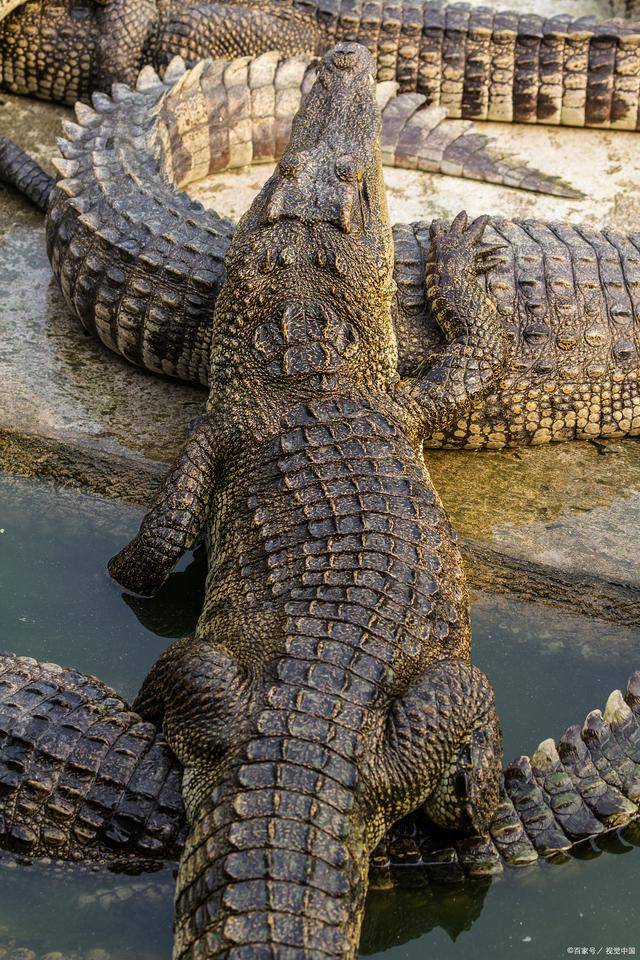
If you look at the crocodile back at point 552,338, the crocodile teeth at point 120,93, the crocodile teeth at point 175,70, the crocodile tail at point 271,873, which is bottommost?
the crocodile tail at point 271,873

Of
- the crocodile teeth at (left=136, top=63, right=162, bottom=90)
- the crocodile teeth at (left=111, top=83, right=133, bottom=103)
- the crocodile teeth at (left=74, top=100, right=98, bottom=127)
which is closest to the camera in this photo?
the crocodile teeth at (left=74, top=100, right=98, bottom=127)

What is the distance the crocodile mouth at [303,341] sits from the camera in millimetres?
3834

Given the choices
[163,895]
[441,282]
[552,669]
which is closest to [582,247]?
Result: [441,282]

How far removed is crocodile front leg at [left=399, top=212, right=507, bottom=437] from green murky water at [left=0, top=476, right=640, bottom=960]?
0.74m

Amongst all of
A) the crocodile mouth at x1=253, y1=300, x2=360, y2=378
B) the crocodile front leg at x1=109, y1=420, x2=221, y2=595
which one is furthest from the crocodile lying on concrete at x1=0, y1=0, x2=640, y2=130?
the crocodile front leg at x1=109, y1=420, x2=221, y2=595

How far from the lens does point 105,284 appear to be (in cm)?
466

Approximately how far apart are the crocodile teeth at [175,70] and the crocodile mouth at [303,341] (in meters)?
2.31

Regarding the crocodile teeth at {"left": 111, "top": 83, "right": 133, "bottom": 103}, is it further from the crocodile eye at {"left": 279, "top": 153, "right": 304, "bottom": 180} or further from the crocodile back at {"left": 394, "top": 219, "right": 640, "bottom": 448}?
the crocodile back at {"left": 394, "top": 219, "right": 640, "bottom": 448}

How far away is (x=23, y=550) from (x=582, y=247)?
2.48m

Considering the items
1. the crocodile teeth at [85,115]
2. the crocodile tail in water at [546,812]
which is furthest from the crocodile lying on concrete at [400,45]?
the crocodile tail in water at [546,812]

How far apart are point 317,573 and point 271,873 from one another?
931 mm

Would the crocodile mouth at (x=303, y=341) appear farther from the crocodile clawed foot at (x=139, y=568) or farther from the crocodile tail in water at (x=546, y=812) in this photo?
the crocodile tail in water at (x=546, y=812)

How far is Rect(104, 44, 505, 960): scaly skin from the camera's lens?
9.02ft

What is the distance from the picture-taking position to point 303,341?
3.87m
